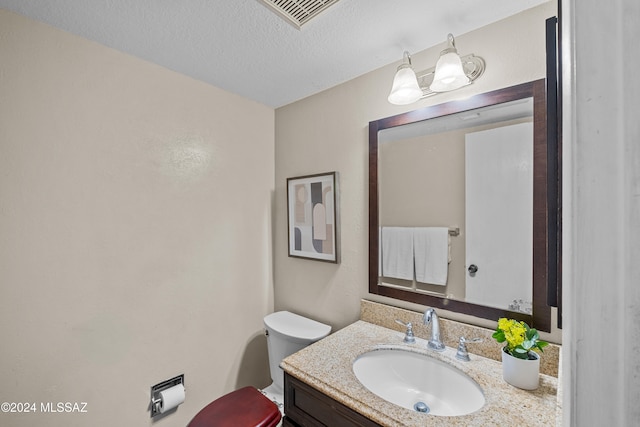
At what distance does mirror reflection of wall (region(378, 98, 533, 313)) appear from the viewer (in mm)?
1069

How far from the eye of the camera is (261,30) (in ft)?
3.92

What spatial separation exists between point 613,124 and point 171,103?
5.77 ft

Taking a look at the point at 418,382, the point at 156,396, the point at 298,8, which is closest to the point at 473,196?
the point at 418,382

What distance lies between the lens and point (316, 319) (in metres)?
1.77

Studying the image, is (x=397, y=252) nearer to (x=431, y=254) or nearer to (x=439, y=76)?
(x=431, y=254)

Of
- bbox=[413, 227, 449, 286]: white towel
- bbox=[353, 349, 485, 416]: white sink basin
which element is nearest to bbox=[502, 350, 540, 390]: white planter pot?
bbox=[353, 349, 485, 416]: white sink basin

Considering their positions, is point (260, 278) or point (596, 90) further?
point (260, 278)

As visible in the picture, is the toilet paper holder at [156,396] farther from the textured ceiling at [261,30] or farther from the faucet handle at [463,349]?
the textured ceiling at [261,30]

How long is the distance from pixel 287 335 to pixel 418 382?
2.33 feet

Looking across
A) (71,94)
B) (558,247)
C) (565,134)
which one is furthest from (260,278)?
(565,134)

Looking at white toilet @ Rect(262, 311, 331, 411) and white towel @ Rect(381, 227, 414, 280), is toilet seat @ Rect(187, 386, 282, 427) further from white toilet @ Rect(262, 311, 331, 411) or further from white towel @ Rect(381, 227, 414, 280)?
white towel @ Rect(381, 227, 414, 280)

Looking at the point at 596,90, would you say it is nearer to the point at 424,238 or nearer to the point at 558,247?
the point at 558,247

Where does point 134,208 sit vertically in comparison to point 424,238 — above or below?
above

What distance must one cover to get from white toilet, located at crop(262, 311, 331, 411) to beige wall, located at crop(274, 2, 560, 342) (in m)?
0.11
